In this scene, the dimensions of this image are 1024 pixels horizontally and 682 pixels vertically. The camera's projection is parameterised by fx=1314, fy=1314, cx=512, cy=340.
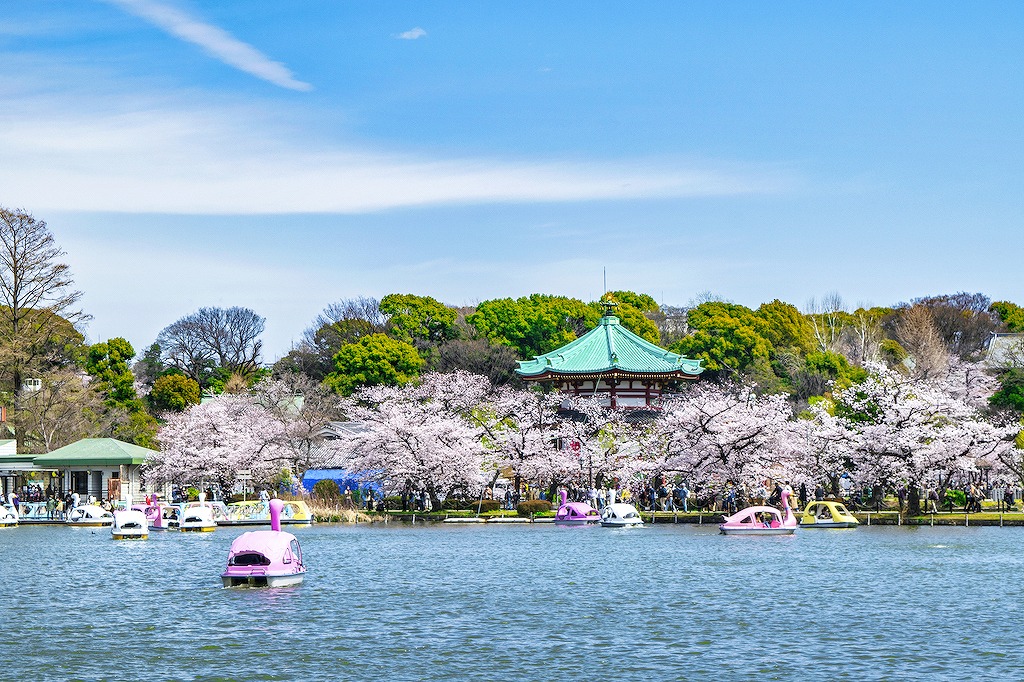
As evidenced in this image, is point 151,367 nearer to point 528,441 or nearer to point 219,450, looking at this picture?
point 219,450

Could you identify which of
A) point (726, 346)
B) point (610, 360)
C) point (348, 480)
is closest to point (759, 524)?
point (348, 480)

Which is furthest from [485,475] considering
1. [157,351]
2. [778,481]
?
[157,351]

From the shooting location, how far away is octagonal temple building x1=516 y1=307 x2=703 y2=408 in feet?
303

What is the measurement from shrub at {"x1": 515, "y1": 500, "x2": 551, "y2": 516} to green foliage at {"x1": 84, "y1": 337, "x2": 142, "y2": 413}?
45046mm

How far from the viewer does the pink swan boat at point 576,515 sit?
2650 inches

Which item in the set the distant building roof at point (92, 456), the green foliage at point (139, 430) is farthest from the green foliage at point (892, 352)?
the distant building roof at point (92, 456)

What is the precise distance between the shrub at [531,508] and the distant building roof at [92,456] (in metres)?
25.8

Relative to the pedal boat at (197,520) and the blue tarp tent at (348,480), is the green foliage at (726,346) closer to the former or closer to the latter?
the blue tarp tent at (348,480)

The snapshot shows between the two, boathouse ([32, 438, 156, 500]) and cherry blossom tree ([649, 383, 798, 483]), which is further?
boathouse ([32, 438, 156, 500])

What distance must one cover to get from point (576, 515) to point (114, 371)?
5574 centimetres

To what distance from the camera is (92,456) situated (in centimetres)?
7962

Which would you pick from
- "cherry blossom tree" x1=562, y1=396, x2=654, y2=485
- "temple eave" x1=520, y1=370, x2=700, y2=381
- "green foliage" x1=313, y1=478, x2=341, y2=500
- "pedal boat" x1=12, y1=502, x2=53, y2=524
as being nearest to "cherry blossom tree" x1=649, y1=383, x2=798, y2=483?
"cherry blossom tree" x1=562, y1=396, x2=654, y2=485

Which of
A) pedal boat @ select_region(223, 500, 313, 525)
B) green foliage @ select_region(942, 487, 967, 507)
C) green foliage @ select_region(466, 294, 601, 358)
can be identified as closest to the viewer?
pedal boat @ select_region(223, 500, 313, 525)

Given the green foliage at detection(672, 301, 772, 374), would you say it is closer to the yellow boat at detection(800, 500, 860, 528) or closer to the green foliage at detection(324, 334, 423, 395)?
the green foliage at detection(324, 334, 423, 395)
